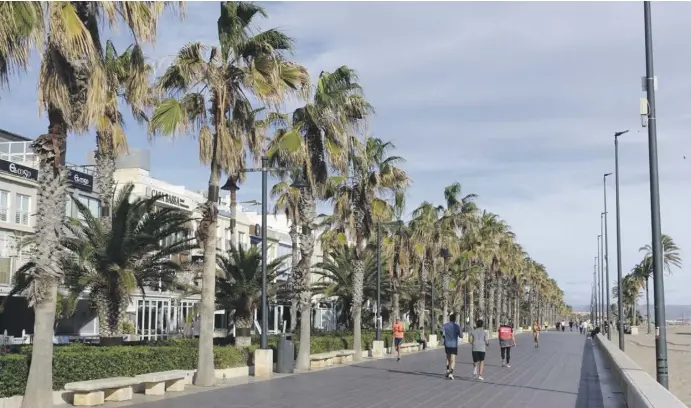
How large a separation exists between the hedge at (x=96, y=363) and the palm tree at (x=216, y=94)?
1009mm

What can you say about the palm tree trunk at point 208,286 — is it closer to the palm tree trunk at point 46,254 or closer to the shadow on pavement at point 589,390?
the palm tree trunk at point 46,254

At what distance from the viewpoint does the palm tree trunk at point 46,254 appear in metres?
13.1

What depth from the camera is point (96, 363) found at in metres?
15.6

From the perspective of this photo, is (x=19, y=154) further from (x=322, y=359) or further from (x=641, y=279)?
(x=641, y=279)

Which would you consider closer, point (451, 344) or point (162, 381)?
point (162, 381)

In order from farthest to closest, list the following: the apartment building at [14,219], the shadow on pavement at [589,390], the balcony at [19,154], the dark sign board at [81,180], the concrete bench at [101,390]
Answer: the dark sign board at [81,180], the balcony at [19,154], the apartment building at [14,219], the shadow on pavement at [589,390], the concrete bench at [101,390]

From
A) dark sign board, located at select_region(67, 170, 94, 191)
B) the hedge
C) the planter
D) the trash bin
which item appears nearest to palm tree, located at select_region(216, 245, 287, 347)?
the trash bin

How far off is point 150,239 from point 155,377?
6323 millimetres

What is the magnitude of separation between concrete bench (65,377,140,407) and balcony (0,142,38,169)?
2660cm

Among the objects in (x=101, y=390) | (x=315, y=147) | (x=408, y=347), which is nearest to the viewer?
(x=101, y=390)

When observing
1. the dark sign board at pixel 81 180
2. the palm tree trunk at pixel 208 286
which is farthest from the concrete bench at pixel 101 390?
the dark sign board at pixel 81 180

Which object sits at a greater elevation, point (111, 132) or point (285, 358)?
point (111, 132)

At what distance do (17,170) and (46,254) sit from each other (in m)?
27.5

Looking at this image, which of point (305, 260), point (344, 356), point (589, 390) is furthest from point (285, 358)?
point (589, 390)
